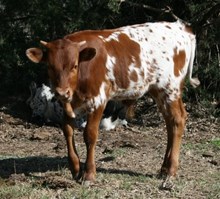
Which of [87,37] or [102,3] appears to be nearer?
[87,37]

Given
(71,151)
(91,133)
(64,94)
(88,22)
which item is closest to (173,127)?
(91,133)

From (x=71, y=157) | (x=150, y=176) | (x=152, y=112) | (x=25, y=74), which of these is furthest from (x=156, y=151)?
(x=25, y=74)

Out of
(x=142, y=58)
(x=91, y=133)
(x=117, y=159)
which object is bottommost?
(x=117, y=159)

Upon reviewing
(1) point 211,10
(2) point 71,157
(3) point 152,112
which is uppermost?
(1) point 211,10

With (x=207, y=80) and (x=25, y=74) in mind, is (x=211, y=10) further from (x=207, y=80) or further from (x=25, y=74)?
(x=25, y=74)

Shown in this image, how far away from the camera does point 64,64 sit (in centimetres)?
619

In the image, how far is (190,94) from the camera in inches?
464

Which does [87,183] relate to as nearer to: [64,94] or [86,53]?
[64,94]

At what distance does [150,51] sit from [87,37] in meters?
0.80

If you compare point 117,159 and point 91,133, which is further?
point 117,159

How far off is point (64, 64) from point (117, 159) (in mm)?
2108

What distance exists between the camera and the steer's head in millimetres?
6148

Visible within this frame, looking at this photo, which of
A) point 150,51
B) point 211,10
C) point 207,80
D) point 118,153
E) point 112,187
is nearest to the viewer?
point 112,187

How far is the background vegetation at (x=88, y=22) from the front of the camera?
438 inches
